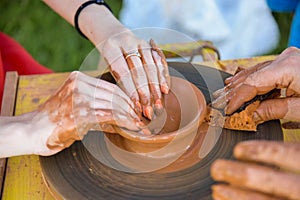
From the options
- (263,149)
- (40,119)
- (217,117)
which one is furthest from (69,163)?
(263,149)

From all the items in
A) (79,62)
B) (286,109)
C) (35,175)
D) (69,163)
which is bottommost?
(79,62)

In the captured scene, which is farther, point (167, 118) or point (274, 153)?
point (167, 118)

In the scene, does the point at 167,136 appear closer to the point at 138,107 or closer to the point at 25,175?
the point at 138,107

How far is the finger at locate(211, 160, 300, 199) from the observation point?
0.77 meters

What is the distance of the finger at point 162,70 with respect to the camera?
4.09ft

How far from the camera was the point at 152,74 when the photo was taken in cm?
127

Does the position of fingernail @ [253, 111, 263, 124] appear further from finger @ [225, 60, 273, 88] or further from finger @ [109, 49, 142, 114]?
finger @ [109, 49, 142, 114]

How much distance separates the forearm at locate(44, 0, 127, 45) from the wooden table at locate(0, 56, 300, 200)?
0.18 m

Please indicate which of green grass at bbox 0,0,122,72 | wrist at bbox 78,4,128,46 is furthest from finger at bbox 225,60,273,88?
green grass at bbox 0,0,122,72

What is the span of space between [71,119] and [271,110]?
509mm

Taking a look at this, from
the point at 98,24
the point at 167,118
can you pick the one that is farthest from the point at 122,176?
the point at 98,24

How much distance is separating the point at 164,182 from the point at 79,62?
64.6 inches

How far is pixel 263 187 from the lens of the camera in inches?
31.0

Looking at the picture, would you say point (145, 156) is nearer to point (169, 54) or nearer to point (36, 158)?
point (36, 158)
